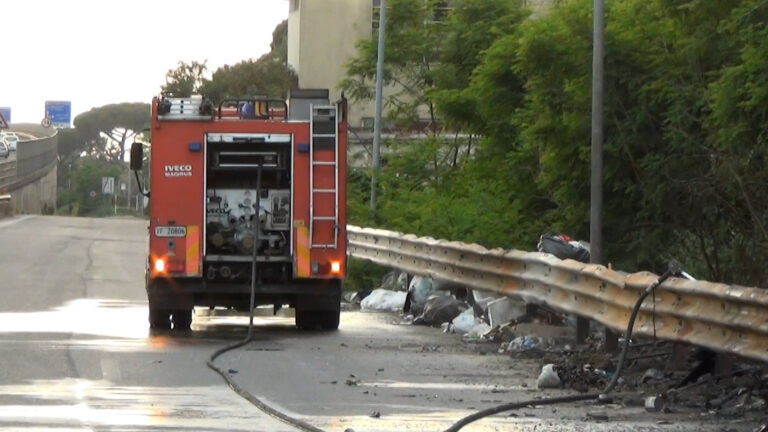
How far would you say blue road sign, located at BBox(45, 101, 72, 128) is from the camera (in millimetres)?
123812

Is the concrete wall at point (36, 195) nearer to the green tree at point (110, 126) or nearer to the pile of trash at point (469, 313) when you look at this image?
the green tree at point (110, 126)

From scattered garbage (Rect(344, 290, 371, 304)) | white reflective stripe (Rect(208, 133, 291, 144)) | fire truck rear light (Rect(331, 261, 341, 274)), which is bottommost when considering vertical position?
scattered garbage (Rect(344, 290, 371, 304))

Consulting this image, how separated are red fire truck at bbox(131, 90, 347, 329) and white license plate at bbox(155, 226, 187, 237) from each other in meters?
0.01

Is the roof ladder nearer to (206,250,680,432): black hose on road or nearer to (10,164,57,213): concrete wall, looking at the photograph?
(206,250,680,432): black hose on road

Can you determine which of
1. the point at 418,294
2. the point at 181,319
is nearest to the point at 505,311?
the point at 181,319

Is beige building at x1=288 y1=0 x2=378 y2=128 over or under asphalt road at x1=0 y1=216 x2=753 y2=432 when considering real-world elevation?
over

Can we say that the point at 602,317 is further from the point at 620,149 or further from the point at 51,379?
the point at 620,149

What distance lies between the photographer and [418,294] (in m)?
22.1

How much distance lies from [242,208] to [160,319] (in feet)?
5.58

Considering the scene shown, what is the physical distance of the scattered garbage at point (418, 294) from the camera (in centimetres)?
2177

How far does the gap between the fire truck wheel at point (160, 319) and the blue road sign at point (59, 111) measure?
352 ft

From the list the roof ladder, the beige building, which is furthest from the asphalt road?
the beige building

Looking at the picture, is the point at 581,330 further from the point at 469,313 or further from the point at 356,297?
the point at 356,297

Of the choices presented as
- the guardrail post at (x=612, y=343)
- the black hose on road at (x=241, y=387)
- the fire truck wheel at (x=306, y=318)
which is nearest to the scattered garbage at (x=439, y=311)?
the fire truck wheel at (x=306, y=318)
